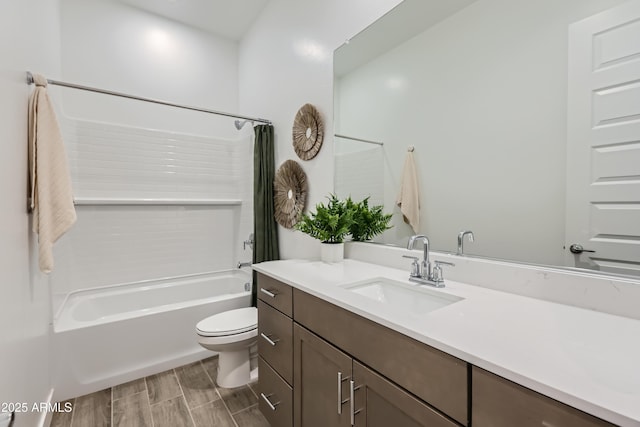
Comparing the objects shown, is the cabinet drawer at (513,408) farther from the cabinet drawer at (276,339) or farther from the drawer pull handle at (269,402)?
the drawer pull handle at (269,402)

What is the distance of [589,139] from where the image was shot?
0.94m

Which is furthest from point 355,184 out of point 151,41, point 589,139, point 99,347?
point 151,41

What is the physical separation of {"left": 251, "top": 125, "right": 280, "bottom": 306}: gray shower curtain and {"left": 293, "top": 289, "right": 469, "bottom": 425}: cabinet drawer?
137 cm

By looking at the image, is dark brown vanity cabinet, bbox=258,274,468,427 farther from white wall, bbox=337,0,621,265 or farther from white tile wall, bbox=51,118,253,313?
white tile wall, bbox=51,118,253,313

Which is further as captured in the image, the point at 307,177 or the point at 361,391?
the point at 307,177

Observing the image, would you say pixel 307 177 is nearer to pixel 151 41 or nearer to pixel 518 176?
pixel 518 176

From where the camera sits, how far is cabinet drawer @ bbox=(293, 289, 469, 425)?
0.68 m

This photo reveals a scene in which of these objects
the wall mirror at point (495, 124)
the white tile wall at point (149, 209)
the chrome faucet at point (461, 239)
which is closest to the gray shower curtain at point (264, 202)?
the white tile wall at point (149, 209)

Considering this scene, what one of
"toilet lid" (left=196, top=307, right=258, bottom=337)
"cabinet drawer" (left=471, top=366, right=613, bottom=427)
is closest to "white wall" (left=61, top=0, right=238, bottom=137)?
"toilet lid" (left=196, top=307, right=258, bottom=337)

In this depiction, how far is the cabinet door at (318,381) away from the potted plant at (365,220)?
2.47 ft

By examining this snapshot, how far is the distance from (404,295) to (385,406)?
0.49 metres

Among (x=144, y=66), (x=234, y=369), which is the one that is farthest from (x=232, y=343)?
(x=144, y=66)

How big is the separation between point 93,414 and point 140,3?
3.39m

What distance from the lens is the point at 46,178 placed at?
4.56 feet
